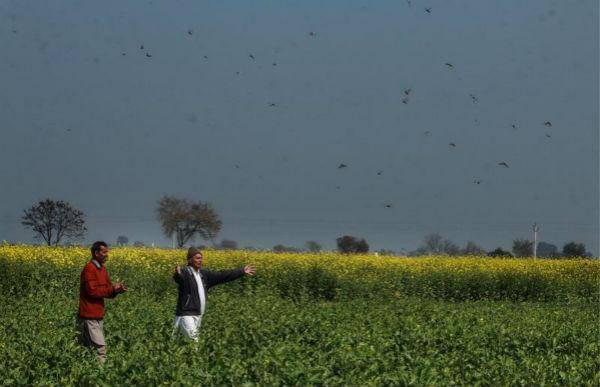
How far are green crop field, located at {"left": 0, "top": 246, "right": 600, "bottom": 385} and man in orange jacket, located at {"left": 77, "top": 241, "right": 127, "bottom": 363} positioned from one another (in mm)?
281

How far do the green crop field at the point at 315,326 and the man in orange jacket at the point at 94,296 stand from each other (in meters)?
0.28

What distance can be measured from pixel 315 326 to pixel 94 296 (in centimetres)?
405

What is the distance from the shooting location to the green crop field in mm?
10398

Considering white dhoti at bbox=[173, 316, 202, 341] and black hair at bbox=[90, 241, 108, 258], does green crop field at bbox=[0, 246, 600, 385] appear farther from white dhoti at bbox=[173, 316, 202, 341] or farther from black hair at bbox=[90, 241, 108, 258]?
black hair at bbox=[90, 241, 108, 258]

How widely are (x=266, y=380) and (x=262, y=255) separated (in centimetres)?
2512

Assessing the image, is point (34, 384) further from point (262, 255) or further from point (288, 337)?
point (262, 255)

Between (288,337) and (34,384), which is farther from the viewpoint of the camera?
(288,337)

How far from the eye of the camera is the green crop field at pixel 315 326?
34.1 ft

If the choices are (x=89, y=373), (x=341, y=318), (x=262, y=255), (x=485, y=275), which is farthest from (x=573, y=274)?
(x=89, y=373)

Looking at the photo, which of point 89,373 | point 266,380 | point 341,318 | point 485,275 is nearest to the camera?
point 266,380

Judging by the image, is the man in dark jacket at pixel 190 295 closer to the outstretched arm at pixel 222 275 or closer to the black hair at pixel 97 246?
the outstretched arm at pixel 222 275

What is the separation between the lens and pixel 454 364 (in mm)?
12250

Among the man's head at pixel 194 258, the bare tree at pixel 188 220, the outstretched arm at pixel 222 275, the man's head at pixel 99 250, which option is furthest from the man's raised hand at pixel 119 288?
the bare tree at pixel 188 220

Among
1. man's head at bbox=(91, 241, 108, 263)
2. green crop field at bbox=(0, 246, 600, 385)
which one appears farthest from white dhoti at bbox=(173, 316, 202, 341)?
man's head at bbox=(91, 241, 108, 263)
